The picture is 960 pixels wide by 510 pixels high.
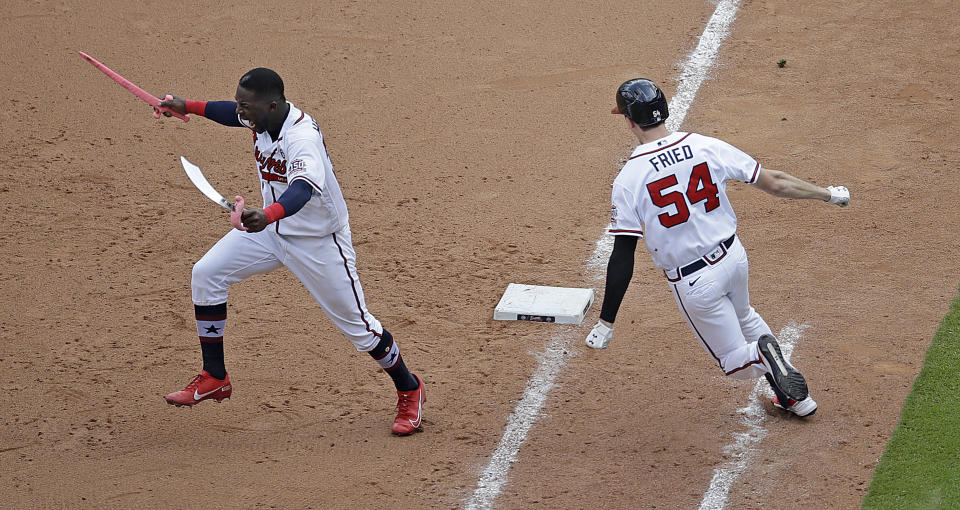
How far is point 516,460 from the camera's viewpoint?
5395 mm

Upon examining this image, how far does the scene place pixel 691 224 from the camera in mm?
4988

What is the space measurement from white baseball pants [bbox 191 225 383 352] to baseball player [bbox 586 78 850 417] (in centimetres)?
126

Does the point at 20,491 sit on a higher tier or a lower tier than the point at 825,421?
higher

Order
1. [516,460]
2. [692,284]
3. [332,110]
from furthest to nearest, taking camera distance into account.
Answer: [332,110] < [516,460] < [692,284]

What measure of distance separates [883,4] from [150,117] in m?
7.17

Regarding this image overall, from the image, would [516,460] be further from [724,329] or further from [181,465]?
[181,465]

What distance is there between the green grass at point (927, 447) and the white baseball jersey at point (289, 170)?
2876 millimetres

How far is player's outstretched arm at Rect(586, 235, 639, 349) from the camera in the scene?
4.93 meters

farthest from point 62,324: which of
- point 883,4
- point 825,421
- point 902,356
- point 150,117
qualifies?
point 883,4

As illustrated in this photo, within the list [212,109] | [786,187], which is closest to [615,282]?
[786,187]

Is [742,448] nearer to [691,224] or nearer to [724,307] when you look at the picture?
[724,307]

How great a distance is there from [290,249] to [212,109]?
0.97 meters

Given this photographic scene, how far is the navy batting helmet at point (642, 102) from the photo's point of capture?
4957 mm

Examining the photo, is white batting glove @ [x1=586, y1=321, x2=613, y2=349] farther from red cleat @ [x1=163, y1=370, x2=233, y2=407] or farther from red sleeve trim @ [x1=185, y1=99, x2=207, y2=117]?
red sleeve trim @ [x1=185, y1=99, x2=207, y2=117]
